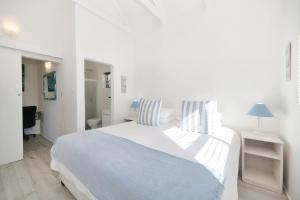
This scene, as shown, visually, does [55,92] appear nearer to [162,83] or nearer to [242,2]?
[162,83]

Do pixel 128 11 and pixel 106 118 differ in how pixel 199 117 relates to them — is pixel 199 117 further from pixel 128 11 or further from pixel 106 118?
pixel 128 11

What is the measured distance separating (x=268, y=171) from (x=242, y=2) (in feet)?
8.82

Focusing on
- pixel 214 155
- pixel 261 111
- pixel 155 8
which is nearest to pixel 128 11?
pixel 155 8

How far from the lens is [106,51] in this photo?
320 cm

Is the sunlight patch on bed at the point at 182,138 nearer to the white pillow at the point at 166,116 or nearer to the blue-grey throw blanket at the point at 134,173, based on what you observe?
the blue-grey throw blanket at the point at 134,173

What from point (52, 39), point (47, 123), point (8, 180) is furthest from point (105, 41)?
point (8, 180)

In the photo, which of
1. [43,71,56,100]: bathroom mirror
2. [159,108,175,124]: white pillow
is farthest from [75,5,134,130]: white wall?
[159,108,175,124]: white pillow

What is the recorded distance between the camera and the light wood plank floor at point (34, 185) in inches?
64.2

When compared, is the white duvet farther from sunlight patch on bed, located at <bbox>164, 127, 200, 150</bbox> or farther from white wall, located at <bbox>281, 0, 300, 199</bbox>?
white wall, located at <bbox>281, 0, 300, 199</bbox>

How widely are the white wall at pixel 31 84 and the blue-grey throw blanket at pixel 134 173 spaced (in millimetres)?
3569

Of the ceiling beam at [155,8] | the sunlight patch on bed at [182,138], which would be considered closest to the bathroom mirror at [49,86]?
the ceiling beam at [155,8]

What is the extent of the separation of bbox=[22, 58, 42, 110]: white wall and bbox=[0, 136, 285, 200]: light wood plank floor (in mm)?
2192

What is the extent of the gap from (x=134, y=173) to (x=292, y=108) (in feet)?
6.22

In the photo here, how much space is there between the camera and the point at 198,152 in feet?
4.39
